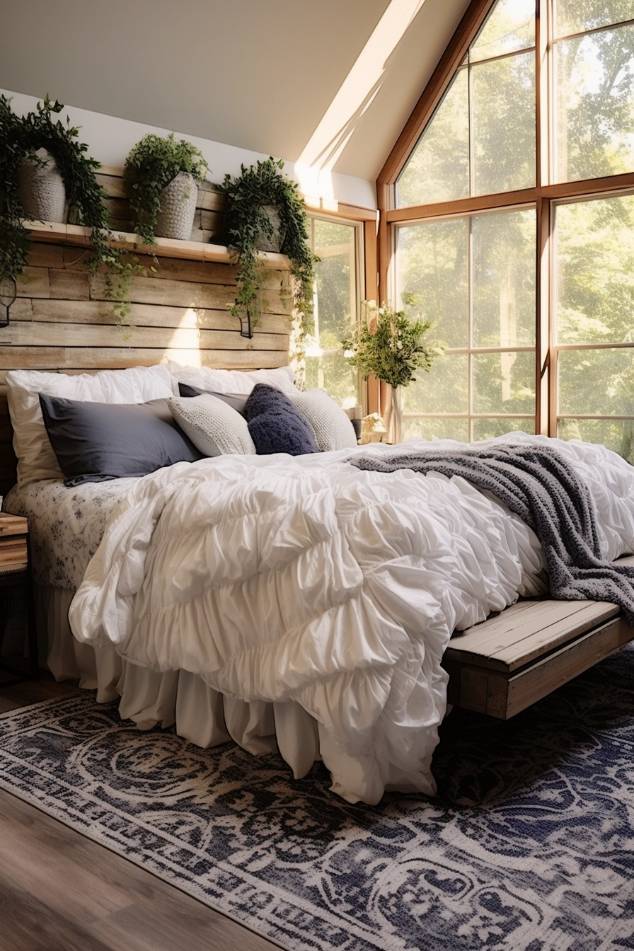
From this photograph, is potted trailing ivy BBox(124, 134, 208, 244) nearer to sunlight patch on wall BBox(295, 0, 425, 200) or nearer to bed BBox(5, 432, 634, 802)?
sunlight patch on wall BBox(295, 0, 425, 200)

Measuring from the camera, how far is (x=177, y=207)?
4348 millimetres

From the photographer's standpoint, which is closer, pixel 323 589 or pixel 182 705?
pixel 323 589

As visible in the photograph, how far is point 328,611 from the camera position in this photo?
2.19m

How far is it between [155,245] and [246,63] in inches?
46.6

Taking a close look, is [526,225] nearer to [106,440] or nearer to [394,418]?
[394,418]

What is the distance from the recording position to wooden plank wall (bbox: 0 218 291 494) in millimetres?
3934

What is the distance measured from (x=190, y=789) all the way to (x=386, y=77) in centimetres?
450

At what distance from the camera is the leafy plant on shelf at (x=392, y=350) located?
552 cm

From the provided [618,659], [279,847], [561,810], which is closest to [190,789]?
[279,847]

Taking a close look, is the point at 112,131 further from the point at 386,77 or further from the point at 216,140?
the point at 386,77

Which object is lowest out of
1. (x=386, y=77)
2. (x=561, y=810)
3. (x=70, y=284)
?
(x=561, y=810)

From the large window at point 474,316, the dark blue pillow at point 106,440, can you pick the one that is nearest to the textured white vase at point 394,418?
the large window at point 474,316

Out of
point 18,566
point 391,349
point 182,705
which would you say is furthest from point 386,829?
point 391,349

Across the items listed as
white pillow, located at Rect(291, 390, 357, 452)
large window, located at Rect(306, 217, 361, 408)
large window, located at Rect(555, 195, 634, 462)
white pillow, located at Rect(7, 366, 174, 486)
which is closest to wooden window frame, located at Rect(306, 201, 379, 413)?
large window, located at Rect(306, 217, 361, 408)
